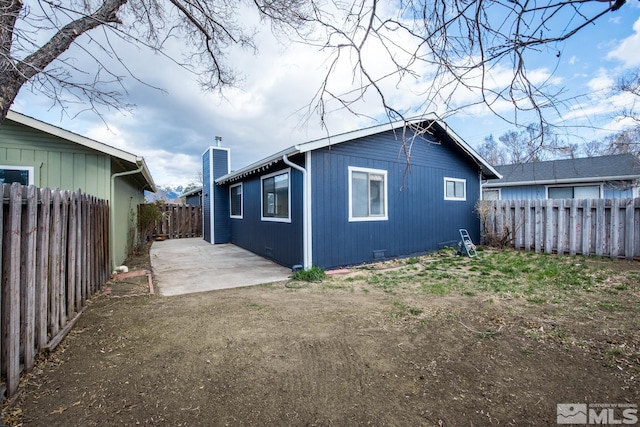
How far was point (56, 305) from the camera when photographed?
117 inches

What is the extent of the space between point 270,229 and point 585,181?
46.0 feet

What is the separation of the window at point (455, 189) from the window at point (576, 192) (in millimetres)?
7264

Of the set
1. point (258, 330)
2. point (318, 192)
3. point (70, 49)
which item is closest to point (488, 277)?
point (318, 192)

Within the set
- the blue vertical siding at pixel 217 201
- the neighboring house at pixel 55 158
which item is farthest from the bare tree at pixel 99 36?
the blue vertical siding at pixel 217 201

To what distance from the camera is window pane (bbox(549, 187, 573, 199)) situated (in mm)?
13297

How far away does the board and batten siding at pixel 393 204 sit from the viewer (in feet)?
21.3

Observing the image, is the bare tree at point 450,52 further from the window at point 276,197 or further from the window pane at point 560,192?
the window pane at point 560,192

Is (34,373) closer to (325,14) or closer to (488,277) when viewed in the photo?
(325,14)

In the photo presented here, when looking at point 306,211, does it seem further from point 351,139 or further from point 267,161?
point 351,139

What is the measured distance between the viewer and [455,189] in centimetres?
955

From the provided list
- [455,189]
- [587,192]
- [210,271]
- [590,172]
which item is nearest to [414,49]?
[210,271]

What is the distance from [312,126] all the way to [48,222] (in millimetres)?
2735

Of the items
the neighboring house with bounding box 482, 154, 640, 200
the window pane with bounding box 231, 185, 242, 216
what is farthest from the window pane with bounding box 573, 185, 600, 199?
the window pane with bounding box 231, 185, 242, 216

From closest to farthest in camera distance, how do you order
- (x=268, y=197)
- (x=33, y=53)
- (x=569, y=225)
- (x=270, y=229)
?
1. (x=33, y=53)
2. (x=569, y=225)
3. (x=270, y=229)
4. (x=268, y=197)
